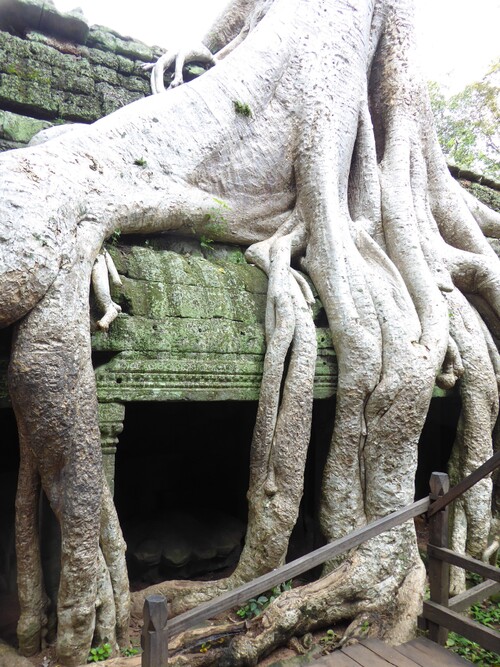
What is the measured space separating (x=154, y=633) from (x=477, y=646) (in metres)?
2.31

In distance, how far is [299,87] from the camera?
12.4 feet

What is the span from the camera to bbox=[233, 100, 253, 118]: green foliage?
351 centimetres

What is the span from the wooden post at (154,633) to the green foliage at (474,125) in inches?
480

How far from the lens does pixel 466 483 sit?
2.37 metres

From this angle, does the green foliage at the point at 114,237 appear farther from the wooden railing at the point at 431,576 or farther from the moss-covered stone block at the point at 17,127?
the wooden railing at the point at 431,576

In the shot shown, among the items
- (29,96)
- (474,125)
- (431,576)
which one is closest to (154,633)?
(431,576)

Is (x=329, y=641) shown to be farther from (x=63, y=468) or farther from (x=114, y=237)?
(x=114, y=237)

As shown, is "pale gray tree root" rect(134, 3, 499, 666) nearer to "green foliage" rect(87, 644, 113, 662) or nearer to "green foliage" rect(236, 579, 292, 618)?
"green foliage" rect(236, 579, 292, 618)

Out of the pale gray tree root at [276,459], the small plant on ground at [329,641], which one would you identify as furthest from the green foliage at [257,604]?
the small plant on ground at [329,641]

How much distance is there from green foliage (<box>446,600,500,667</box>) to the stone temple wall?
4420 millimetres

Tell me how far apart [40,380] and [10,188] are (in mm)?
866

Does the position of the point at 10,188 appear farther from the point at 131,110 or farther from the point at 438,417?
the point at 438,417

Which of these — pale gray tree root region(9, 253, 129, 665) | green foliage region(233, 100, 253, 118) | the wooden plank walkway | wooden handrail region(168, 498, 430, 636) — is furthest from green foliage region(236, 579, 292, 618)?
green foliage region(233, 100, 253, 118)

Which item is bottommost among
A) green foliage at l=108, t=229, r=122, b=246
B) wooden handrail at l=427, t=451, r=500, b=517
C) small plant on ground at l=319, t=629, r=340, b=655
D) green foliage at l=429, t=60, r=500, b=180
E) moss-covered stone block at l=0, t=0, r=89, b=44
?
small plant on ground at l=319, t=629, r=340, b=655
